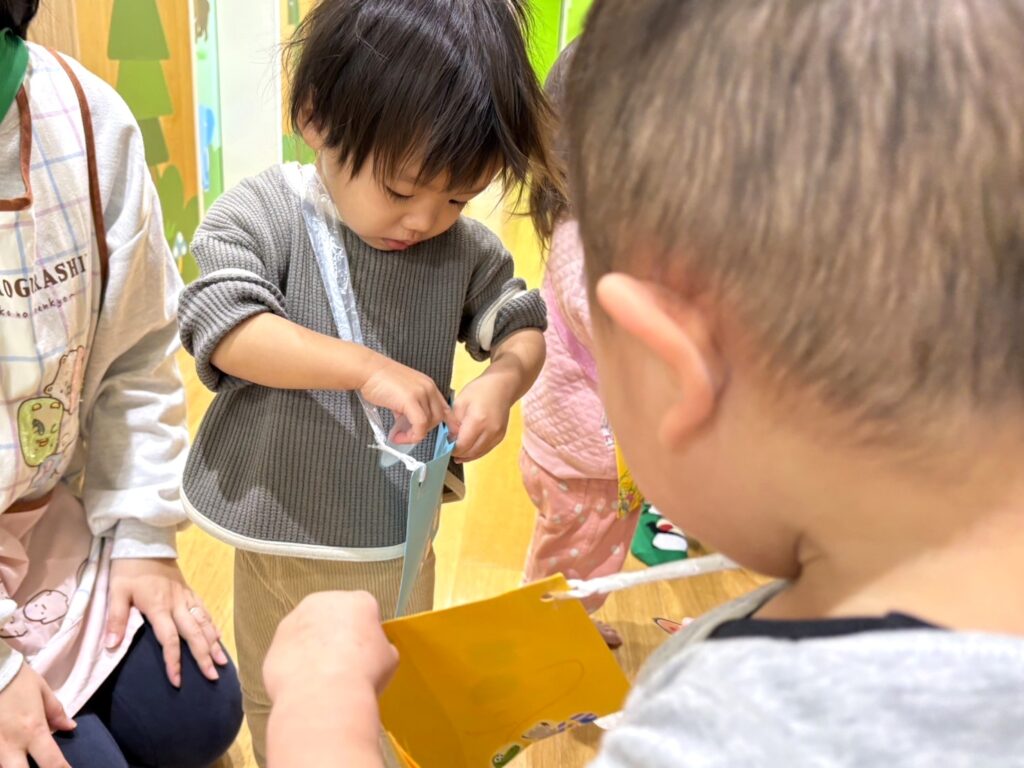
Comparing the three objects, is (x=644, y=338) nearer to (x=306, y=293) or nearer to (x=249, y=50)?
(x=306, y=293)

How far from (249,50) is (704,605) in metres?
1.68

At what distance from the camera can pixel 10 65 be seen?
0.68 metres

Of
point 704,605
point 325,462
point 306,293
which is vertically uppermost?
point 306,293

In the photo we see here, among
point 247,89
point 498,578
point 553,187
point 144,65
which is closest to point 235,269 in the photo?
point 553,187

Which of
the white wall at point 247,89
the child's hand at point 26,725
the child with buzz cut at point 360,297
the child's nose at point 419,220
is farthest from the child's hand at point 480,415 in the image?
the white wall at point 247,89

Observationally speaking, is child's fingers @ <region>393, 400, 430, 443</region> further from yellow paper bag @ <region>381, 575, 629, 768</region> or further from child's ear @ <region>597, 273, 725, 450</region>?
child's ear @ <region>597, 273, 725, 450</region>

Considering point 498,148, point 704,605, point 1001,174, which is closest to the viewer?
point 1001,174

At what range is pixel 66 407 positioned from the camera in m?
0.78

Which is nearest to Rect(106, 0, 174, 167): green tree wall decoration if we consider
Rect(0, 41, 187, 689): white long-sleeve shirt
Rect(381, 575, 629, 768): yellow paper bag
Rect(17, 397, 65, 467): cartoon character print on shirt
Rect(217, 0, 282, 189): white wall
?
Rect(217, 0, 282, 189): white wall

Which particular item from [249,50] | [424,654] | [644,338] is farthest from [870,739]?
[249,50]

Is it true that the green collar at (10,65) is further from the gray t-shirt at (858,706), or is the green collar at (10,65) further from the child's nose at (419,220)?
the gray t-shirt at (858,706)

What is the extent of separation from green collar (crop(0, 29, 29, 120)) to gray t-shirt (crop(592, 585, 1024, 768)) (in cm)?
66

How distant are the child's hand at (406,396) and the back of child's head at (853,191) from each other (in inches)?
15.5

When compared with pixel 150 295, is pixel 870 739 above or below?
above
